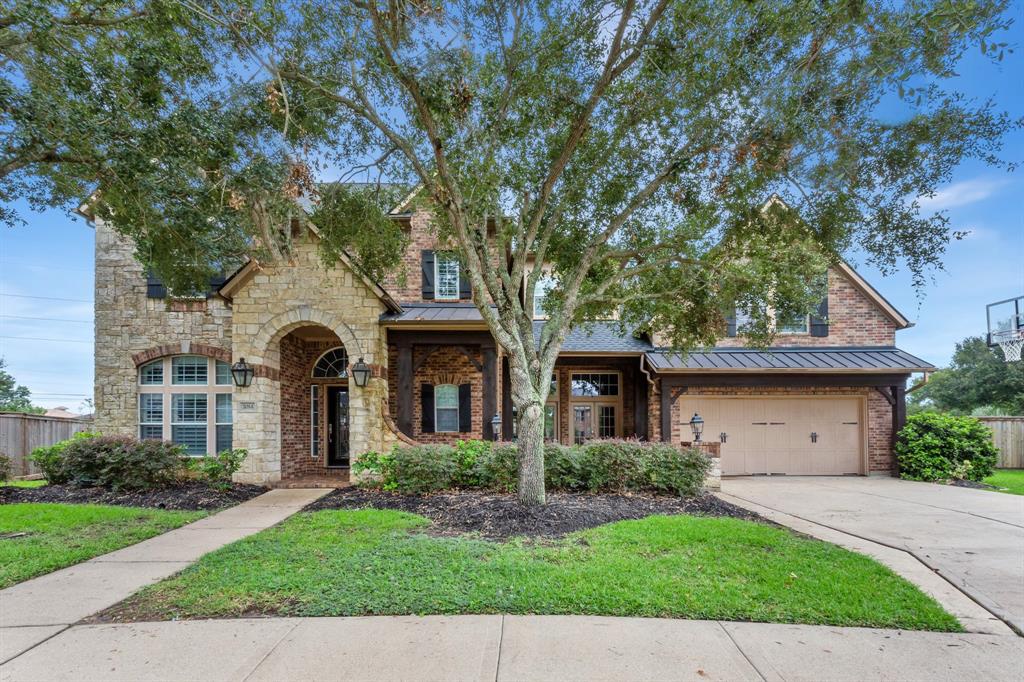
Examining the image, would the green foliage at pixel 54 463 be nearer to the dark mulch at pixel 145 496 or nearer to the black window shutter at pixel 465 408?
the dark mulch at pixel 145 496

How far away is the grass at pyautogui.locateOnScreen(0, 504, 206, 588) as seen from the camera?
505cm

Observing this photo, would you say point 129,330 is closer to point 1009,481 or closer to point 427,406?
point 427,406

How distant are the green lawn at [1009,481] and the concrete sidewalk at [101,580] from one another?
13.0 meters

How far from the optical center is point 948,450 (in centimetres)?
1186

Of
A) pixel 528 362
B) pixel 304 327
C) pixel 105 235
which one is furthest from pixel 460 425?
pixel 105 235

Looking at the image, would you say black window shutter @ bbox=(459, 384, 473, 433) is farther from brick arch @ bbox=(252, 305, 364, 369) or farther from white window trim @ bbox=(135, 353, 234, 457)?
white window trim @ bbox=(135, 353, 234, 457)

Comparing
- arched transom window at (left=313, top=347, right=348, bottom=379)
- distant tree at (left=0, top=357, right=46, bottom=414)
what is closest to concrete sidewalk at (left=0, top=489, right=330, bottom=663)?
arched transom window at (left=313, top=347, right=348, bottom=379)

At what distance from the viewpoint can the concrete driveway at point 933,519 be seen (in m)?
4.72

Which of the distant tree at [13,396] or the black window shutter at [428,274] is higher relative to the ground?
the black window shutter at [428,274]

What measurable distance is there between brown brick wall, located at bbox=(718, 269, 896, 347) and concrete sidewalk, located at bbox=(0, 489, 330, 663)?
1127cm

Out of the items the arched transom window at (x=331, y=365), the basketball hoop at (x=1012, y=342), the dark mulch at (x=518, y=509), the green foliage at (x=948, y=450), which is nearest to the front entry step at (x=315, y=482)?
the dark mulch at (x=518, y=509)

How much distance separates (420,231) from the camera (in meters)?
13.1

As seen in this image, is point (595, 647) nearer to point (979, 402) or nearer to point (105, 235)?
point (105, 235)

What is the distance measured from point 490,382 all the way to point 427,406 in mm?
2146
